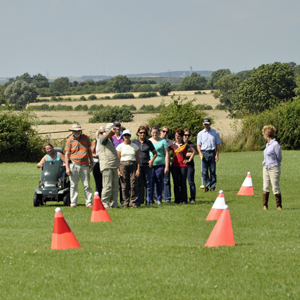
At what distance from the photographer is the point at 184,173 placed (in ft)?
44.8

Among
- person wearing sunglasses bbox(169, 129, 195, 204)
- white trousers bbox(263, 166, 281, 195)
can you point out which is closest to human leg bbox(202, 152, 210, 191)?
person wearing sunglasses bbox(169, 129, 195, 204)

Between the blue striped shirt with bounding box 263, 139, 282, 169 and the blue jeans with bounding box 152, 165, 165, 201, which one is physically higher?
the blue striped shirt with bounding box 263, 139, 282, 169

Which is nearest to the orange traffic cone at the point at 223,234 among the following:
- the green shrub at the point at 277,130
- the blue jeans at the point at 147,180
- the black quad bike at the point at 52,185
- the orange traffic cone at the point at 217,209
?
the orange traffic cone at the point at 217,209

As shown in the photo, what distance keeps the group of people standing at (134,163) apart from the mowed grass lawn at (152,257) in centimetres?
65

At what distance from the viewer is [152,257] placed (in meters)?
7.23

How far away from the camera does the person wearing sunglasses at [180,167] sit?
13664 mm

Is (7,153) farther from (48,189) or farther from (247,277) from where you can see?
(247,277)

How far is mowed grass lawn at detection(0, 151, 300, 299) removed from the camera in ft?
19.4

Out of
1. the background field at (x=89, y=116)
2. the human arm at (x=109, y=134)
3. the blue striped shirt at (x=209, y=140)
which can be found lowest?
the background field at (x=89, y=116)

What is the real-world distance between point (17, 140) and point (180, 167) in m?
20.7

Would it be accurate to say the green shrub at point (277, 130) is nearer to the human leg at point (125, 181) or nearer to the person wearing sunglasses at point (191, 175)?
the person wearing sunglasses at point (191, 175)

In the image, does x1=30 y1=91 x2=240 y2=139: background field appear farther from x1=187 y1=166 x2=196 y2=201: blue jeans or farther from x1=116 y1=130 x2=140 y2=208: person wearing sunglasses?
x1=116 y1=130 x2=140 y2=208: person wearing sunglasses

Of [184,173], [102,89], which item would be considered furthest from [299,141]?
[102,89]

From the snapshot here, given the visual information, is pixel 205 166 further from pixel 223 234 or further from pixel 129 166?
pixel 223 234
